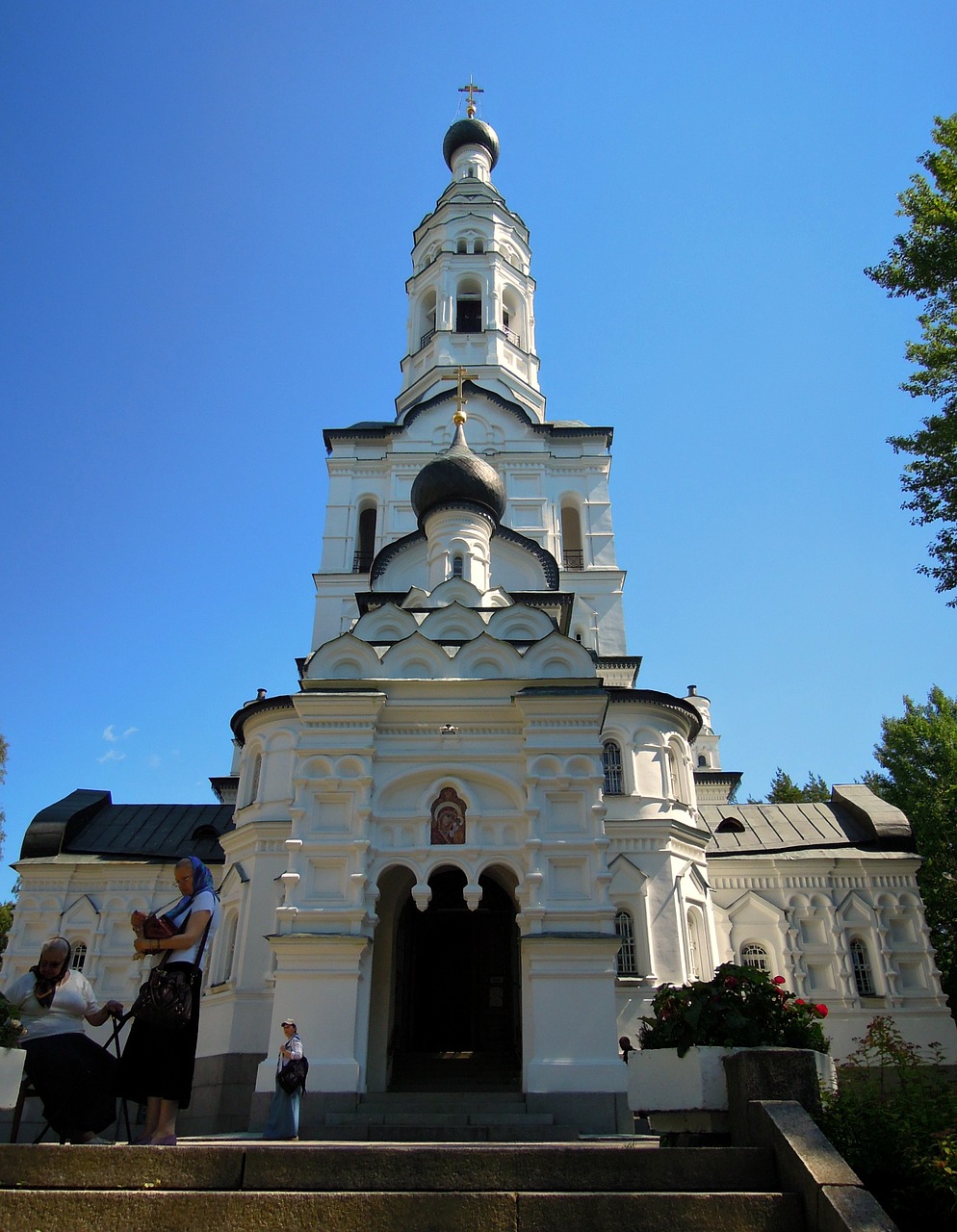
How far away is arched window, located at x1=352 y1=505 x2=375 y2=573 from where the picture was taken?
79.0ft

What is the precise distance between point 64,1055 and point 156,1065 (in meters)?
0.54

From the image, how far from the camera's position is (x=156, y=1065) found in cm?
516

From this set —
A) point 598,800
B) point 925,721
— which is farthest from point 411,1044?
point 925,721

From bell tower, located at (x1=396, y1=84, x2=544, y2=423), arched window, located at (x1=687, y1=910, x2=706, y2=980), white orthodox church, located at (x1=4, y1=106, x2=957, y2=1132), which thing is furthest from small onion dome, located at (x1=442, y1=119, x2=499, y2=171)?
arched window, located at (x1=687, y1=910, x2=706, y2=980)

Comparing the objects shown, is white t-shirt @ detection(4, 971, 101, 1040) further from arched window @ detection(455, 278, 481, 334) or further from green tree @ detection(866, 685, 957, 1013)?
arched window @ detection(455, 278, 481, 334)

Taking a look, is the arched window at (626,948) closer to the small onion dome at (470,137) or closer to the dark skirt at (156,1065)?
the dark skirt at (156,1065)

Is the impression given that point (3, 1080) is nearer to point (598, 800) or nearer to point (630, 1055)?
point (630, 1055)

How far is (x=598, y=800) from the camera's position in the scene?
12.4 meters

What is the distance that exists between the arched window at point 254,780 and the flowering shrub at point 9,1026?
12700mm

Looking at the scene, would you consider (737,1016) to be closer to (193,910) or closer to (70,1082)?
(193,910)

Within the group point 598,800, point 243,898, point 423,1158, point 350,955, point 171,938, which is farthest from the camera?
point 243,898

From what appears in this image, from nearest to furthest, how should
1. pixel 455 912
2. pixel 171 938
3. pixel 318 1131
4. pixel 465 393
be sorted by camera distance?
1. pixel 171 938
2. pixel 318 1131
3. pixel 455 912
4. pixel 465 393

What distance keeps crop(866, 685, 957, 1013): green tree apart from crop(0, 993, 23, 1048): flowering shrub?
21912mm

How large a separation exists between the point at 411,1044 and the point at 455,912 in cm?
206
